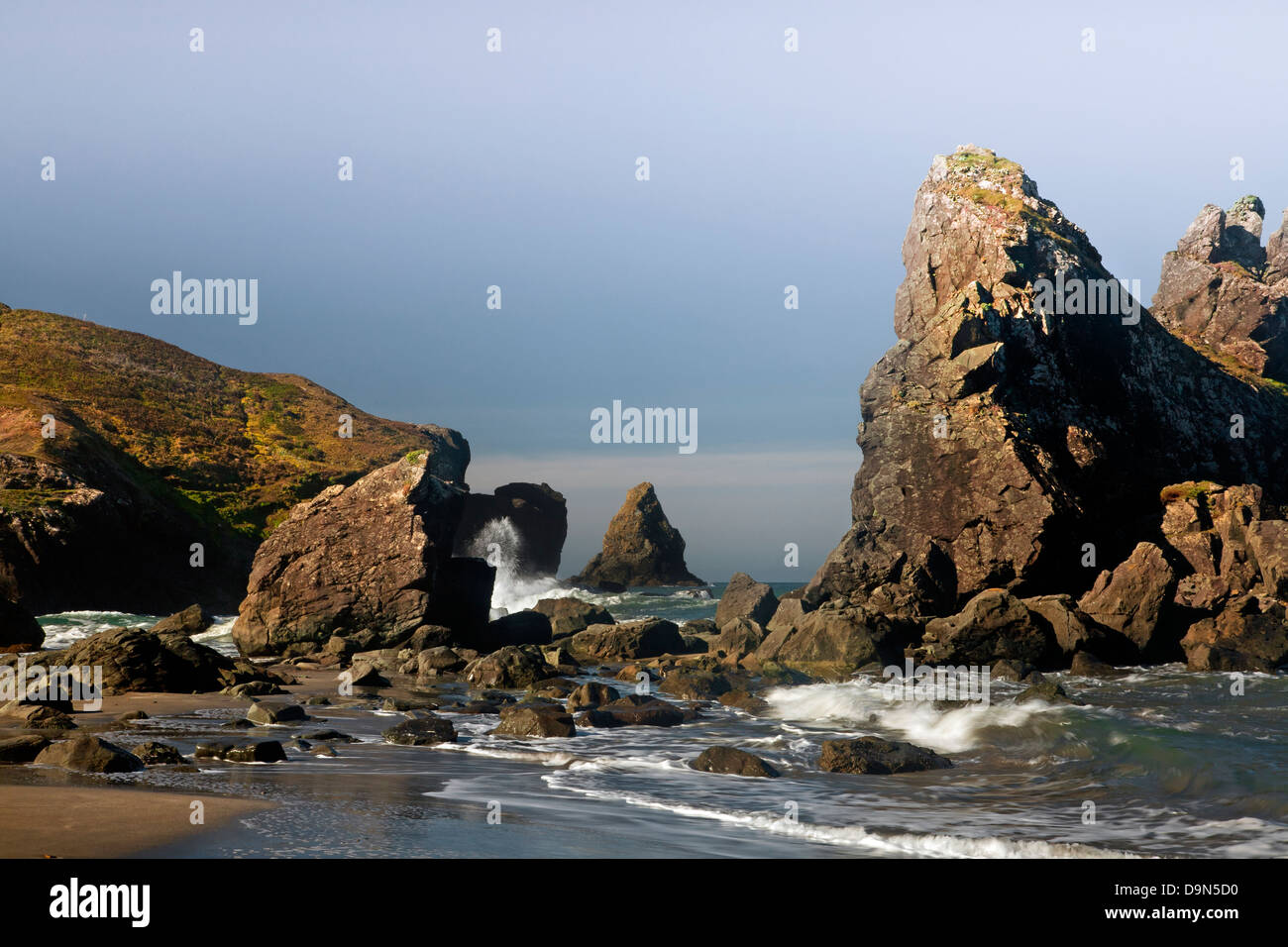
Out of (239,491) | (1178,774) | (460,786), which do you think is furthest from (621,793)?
(239,491)

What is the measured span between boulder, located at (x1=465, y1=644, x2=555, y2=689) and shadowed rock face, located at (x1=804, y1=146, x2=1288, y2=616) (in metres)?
12.0

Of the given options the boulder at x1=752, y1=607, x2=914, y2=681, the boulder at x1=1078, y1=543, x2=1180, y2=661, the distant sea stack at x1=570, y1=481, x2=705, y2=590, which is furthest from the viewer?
the distant sea stack at x1=570, y1=481, x2=705, y2=590

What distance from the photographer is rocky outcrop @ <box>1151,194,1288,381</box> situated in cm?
5365

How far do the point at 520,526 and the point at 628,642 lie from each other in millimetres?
80617

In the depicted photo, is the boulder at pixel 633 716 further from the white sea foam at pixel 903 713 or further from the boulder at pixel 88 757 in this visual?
the boulder at pixel 88 757

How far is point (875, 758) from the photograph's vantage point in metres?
15.3

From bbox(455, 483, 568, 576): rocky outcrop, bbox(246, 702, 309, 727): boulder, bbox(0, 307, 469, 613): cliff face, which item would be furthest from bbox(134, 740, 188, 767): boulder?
bbox(455, 483, 568, 576): rocky outcrop

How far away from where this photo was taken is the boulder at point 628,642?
117ft

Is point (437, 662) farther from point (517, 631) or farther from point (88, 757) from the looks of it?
point (88, 757)

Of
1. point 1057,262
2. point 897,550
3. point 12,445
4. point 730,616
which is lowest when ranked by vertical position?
point 730,616

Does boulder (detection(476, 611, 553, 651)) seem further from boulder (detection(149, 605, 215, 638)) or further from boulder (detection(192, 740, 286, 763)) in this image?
boulder (detection(192, 740, 286, 763))

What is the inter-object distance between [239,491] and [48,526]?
2499cm

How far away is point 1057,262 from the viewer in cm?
4359
